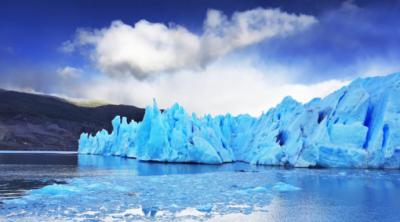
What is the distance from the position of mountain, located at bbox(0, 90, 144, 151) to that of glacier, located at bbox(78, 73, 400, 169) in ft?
261

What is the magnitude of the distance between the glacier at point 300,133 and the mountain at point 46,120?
261ft

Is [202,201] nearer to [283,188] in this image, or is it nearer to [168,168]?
[283,188]

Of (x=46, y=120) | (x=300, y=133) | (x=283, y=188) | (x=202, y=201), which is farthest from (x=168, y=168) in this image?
(x=46, y=120)

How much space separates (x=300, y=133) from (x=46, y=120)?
11333 cm

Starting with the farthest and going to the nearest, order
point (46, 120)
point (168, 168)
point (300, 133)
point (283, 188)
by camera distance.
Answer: point (46, 120) → point (300, 133) → point (168, 168) → point (283, 188)

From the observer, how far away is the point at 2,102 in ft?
433

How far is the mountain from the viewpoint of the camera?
11440 centimetres

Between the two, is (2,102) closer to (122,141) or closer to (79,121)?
(79,121)

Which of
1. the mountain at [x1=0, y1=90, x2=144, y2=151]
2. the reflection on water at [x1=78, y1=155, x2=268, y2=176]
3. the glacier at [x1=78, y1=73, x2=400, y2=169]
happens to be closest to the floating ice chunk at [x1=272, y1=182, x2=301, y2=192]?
the reflection on water at [x1=78, y1=155, x2=268, y2=176]

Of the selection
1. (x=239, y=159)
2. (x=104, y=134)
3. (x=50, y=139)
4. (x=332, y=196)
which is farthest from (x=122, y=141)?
(x=50, y=139)

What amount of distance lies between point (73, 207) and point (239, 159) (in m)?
28.5

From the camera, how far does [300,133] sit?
30406mm

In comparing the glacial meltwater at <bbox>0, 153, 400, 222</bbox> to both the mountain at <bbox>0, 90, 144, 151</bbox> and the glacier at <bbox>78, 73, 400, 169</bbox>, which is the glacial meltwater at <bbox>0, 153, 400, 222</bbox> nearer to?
the glacier at <bbox>78, 73, 400, 169</bbox>

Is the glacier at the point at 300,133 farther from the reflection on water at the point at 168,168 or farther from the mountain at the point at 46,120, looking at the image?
the mountain at the point at 46,120
